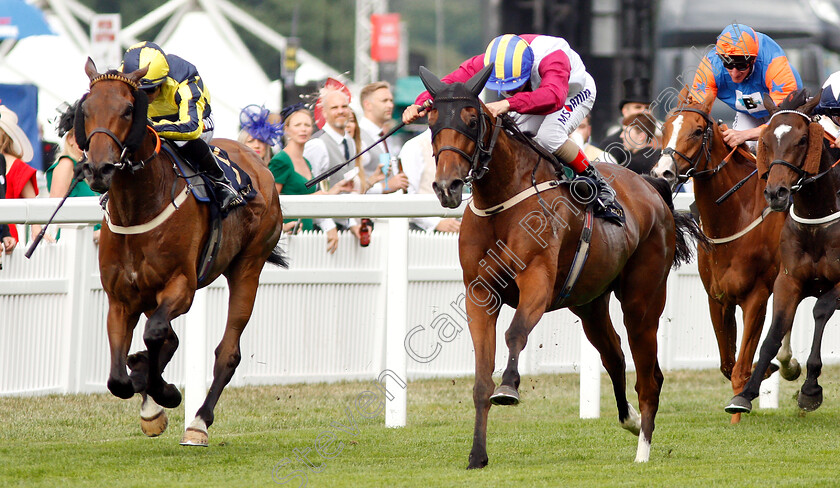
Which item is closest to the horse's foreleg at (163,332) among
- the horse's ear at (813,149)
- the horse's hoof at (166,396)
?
the horse's hoof at (166,396)

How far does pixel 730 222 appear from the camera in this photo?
777cm

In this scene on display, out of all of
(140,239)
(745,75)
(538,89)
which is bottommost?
(140,239)

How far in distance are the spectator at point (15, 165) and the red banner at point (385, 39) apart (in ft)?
76.1

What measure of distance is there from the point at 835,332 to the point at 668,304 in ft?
4.65

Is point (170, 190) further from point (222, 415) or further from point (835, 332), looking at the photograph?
point (835, 332)

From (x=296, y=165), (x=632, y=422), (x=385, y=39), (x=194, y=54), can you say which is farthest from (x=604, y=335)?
(x=385, y=39)

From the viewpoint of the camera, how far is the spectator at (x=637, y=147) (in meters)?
9.87

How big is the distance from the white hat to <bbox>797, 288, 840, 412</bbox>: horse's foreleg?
532 cm

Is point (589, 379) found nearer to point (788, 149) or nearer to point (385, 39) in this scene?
point (788, 149)

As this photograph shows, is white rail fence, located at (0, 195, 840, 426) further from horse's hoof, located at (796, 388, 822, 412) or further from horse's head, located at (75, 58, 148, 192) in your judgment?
horse's hoof, located at (796, 388, 822, 412)

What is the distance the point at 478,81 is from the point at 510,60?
50 centimetres

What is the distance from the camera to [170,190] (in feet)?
20.1

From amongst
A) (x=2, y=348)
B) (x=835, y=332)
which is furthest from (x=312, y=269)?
(x=835, y=332)

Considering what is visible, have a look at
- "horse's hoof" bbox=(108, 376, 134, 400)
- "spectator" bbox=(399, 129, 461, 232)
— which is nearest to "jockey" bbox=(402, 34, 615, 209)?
"horse's hoof" bbox=(108, 376, 134, 400)
